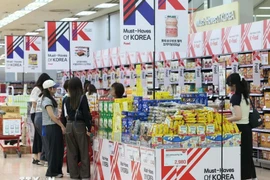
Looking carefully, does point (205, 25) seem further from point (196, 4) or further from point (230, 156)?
point (230, 156)

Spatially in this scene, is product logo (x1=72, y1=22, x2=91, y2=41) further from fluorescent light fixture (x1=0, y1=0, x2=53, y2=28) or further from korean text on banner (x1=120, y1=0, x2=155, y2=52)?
fluorescent light fixture (x1=0, y1=0, x2=53, y2=28)

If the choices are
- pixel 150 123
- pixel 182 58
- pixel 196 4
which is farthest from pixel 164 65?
pixel 150 123

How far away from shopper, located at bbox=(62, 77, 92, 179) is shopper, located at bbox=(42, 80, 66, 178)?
17.0 inches

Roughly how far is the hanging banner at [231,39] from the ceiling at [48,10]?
762cm

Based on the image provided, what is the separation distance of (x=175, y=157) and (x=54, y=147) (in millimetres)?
3328

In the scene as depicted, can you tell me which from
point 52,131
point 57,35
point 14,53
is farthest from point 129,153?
point 14,53

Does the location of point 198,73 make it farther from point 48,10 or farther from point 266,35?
point 48,10

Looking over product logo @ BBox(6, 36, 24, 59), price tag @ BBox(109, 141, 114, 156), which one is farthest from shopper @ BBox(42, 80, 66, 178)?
product logo @ BBox(6, 36, 24, 59)

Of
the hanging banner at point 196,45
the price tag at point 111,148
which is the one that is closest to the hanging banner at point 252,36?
Result: the hanging banner at point 196,45

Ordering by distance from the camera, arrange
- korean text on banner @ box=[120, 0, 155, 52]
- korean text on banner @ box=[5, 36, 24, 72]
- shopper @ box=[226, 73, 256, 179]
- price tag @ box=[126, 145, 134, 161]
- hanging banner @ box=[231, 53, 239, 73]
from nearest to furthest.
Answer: price tag @ box=[126, 145, 134, 161] < korean text on banner @ box=[120, 0, 155, 52] < shopper @ box=[226, 73, 256, 179] < hanging banner @ box=[231, 53, 239, 73] < korean text on banner @ box=[5, 36, 24, 72]

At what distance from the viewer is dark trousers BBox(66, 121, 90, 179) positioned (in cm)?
816

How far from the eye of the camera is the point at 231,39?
11.6 metres

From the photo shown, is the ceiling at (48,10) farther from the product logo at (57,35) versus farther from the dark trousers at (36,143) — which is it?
the dark trousers at (36,143)

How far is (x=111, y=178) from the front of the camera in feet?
24.1
